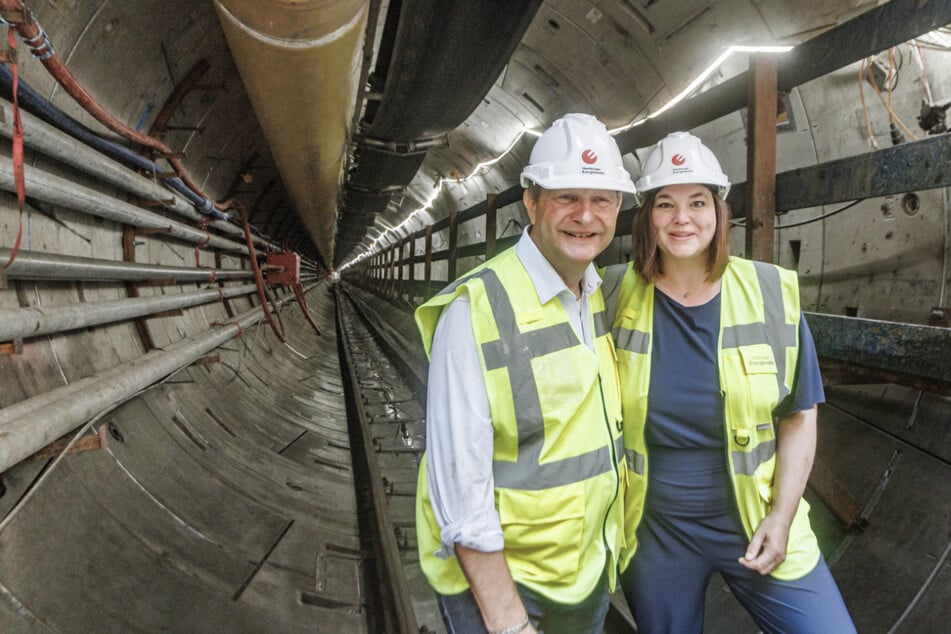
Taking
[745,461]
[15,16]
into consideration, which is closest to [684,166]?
[745,461]

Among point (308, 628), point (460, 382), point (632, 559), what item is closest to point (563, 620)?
point (632, 559)

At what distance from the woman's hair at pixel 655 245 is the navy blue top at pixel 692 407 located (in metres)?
0.12

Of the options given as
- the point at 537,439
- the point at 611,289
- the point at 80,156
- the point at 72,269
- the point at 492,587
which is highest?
the point at 80,156

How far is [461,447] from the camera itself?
1372 millimetres

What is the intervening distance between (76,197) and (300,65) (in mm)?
1251

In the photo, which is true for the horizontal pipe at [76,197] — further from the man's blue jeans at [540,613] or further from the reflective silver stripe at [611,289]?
the reflective silver stripe at [611,289]

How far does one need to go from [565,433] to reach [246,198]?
739 centimetres

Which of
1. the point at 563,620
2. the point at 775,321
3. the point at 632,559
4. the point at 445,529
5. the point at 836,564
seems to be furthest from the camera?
the point at 836,564

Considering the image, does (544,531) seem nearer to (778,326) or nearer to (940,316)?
(778,326)

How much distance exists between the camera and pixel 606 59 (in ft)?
17.4

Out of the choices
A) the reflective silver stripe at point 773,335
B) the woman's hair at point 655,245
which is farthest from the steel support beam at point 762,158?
the reflective silver stripe at point 773,335

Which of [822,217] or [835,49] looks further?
[822,217]

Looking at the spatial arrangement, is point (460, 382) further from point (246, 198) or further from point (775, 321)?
point (246, 198)

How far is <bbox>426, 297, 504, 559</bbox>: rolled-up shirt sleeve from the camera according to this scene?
4.44 ft
